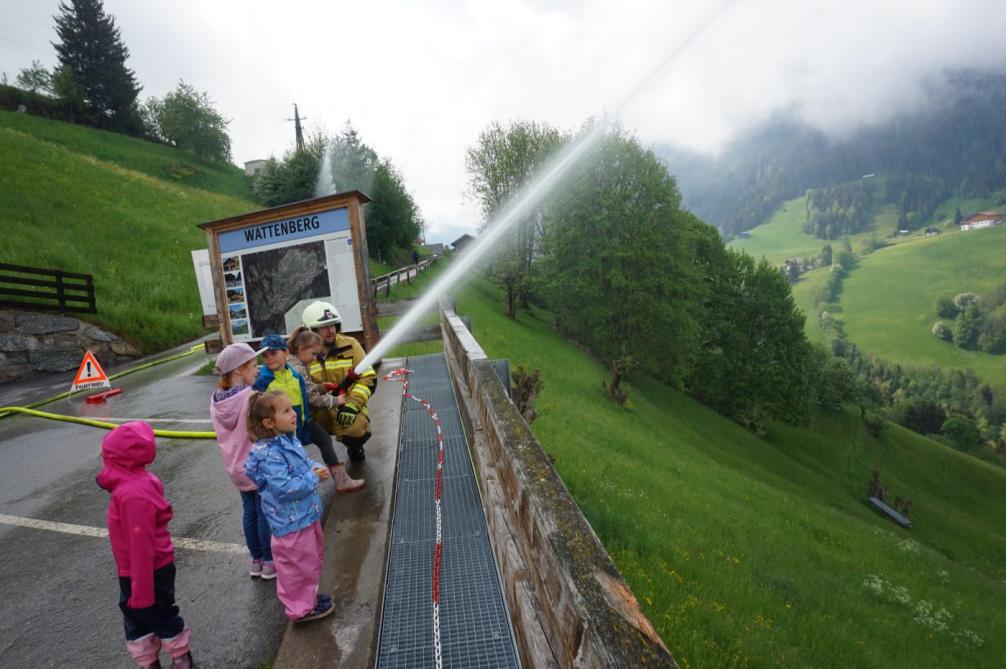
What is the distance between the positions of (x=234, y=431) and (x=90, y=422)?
24.8ft

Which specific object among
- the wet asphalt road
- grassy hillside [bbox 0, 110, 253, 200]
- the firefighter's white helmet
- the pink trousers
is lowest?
the wet asphalt road

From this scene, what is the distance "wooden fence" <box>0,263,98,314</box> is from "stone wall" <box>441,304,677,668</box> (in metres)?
17.8

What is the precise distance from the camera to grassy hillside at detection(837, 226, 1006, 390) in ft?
441

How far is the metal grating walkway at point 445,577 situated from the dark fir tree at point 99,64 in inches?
2755

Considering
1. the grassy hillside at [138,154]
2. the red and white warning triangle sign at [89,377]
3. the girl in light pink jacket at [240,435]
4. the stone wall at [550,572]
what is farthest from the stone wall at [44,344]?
the grassy hillside at [138,154]

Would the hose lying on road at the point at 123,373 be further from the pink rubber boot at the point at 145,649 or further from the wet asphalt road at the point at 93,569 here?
the pink rubber boot at the point at 145,649

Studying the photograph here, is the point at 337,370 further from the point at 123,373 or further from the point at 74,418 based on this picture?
the point at 123,373

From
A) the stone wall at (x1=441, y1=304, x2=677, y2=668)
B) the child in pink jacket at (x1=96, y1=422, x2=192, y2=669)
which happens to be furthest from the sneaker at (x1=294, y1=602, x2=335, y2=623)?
the stone wall at (x1=441, y1=304, x2=677, y2=668)

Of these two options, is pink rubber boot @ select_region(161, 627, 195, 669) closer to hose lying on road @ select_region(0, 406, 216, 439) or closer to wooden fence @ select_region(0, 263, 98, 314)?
hose lying on road @ select_region(0, 406, 216, 439)

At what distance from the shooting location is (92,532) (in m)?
5.58

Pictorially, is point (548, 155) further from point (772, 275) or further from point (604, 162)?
point (772, 275)

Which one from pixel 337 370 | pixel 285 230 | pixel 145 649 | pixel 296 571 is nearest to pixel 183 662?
pixel 145 649

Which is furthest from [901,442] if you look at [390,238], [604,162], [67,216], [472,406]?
[67,216]

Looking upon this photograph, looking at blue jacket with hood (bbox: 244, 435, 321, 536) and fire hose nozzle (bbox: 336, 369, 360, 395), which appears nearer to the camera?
blue jacket with hood (bbox: 244, 435, 321, 536)
